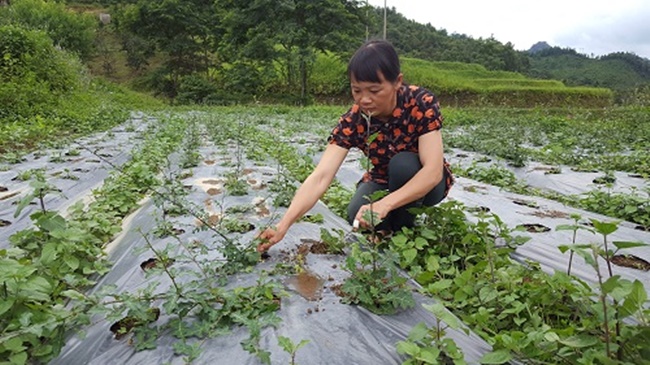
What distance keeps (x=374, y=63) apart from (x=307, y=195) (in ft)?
2.23

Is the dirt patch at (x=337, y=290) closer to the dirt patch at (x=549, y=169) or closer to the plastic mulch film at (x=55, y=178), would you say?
the plastic mulch film at (x=55, y=178)

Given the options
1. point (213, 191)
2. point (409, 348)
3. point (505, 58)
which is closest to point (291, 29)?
point (213, 191)

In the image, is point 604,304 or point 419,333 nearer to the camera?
point 604,304

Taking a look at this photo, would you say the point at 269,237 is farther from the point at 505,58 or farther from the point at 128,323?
the point at 505,58

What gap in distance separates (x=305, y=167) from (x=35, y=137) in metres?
4.53

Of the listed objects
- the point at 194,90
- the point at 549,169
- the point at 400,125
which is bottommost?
the point at 194,90

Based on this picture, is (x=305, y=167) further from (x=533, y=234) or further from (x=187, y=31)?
(x=187, y=31)

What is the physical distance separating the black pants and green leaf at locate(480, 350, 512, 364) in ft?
3.55

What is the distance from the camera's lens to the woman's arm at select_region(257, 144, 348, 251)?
193 centimetres

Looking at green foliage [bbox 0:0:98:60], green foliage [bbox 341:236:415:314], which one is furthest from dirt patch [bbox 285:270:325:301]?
green foliage [bbox 0:0:98:60]

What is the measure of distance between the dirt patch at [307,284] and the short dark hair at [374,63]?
0.92m

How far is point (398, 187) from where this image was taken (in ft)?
7.66

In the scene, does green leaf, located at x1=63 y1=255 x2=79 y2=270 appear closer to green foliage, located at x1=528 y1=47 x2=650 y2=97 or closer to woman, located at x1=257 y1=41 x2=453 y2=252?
woman, located at x1=257 y1=41 x2=453 y2=252

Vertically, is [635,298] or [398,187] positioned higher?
[635,298]
